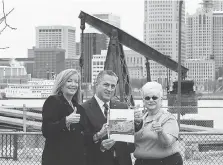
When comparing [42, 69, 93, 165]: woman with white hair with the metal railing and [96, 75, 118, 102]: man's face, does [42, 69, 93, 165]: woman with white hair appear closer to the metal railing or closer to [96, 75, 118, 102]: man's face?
[96, 75, 118, 102]: man's face

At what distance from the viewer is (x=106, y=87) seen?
189 inches

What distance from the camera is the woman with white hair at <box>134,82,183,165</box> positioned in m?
4.57

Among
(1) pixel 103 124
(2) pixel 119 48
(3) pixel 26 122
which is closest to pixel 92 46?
(2) pixel 119 48

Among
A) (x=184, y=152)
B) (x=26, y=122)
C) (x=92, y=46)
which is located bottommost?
(x=184, y=152)

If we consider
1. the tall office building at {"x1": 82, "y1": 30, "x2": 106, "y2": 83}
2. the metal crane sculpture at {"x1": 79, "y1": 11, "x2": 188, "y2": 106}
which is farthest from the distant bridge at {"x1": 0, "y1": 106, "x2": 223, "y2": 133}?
the tall office building at {"x1": 82, "y1": 30, "x2": 106, "y2": 83}

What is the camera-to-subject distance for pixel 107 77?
15.7 feet

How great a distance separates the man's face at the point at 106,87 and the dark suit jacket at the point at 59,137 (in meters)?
0.36

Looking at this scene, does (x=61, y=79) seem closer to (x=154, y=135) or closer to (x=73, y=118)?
(x=73, y=118)

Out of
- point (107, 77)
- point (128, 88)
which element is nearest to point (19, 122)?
point (128, 88)

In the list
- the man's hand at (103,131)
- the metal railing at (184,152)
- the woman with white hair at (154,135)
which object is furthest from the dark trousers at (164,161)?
the metal railing at (184,152)

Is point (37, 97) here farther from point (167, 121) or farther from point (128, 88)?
point (167, 121)

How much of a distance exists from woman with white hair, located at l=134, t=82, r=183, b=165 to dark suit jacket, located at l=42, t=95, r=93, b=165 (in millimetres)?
494

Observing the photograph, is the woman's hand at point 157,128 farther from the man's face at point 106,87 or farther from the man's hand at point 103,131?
the man's face at point 106,87

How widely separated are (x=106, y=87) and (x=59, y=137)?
0.60m
